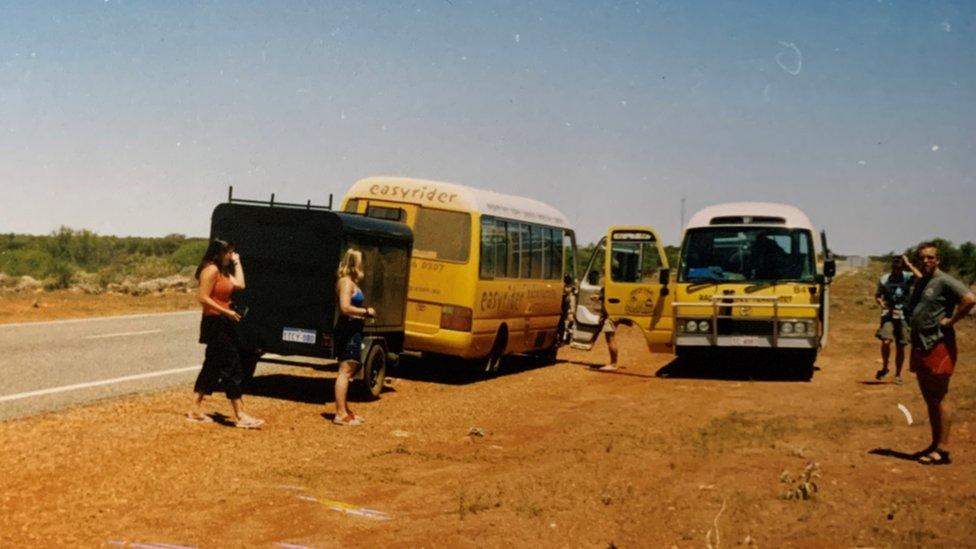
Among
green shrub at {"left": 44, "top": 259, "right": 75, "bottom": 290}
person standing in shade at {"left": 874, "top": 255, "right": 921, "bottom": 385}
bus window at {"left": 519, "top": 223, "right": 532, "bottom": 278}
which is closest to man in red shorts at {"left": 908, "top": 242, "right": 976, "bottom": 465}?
person standing in shade at {"left": 874, "top": 255, "right": 921, "bottom": 385}

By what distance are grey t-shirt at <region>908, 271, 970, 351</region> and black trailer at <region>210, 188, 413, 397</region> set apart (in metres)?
7.03

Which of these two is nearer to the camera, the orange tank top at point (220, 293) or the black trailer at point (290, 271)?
the orange tank top at point (220, 293)

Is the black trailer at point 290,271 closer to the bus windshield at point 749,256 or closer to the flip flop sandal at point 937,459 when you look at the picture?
the bus windshield at point 749,256

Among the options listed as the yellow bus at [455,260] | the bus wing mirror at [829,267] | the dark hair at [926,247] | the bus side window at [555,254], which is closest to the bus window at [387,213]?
the yellow bus at [455,260]

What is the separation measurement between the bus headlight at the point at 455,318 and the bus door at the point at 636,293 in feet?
11.6

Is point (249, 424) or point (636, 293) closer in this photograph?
point (249, 424)

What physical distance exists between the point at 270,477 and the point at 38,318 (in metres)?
20.7

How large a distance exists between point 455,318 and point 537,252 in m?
3.92

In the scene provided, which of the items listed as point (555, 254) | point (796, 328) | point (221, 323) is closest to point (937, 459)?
point (221, 323)

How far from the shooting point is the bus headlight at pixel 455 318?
16359 mm

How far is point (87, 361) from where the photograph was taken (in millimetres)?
17281

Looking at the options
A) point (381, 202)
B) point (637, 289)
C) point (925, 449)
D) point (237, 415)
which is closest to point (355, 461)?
point (237, 415)

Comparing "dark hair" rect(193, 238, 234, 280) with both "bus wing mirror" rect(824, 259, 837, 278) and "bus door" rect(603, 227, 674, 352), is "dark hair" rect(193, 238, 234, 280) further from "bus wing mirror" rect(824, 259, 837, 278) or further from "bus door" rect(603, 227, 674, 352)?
"bus wing mirror" rect(824, 259, 837, 278)

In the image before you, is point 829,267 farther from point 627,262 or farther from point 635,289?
point 627,262
